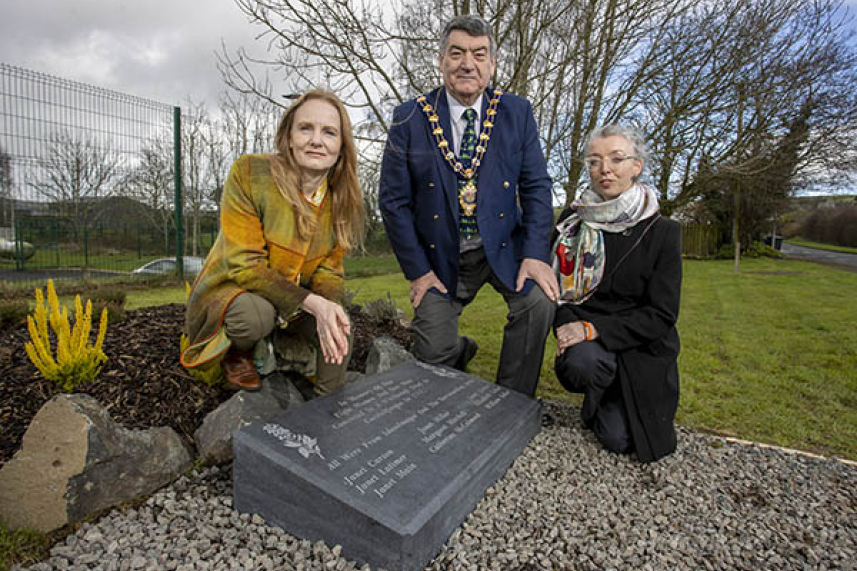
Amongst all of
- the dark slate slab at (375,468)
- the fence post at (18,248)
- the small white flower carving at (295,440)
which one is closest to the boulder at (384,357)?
the dark slate slab at (375,468)

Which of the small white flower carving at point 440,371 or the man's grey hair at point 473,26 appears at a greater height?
the man's grey hair at point 473,26

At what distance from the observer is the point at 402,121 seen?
3.37 meters

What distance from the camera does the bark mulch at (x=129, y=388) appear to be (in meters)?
2.39

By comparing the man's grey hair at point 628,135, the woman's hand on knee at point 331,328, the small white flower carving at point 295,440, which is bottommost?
the small white flower carving at point 295,440

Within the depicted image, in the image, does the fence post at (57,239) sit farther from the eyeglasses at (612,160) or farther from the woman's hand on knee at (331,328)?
the eyeglasses at (612,160)

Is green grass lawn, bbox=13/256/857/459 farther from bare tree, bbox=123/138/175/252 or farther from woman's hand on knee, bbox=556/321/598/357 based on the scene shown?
bare tree, bbox=123/138/175/252

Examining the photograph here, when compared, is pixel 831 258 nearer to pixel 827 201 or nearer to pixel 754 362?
pixel 827 201

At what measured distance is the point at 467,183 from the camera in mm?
3303

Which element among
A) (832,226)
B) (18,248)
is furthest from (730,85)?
(832,226)

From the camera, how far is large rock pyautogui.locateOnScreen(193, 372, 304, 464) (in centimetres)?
242

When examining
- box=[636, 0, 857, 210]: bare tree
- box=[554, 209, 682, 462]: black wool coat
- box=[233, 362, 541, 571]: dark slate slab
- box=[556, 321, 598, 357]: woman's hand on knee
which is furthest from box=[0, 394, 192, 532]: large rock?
box=[636, 0, 857, 210]: bare tree

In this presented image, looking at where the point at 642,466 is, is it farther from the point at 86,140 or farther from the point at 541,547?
the point at 86,140

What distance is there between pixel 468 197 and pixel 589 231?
31.5 inches

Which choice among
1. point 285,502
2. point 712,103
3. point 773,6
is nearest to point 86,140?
point 285,502
